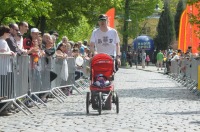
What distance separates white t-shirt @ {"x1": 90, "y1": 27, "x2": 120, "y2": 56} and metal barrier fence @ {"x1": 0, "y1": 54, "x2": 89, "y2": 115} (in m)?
1.41

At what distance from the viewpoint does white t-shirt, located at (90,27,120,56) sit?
15475 millimetres

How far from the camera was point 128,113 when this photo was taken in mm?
14203

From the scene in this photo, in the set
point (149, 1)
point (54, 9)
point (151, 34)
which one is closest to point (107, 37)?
point (54, 9)

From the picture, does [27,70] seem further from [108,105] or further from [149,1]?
[149,1]

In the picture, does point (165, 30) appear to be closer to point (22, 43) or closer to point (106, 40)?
point (22, 43)

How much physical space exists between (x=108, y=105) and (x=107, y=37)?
1.83 metres

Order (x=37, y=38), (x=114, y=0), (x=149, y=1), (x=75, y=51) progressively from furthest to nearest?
1. (x=149, y=1)
2. (x=114, y=0)
3. (x=75, y=51)
4. (x=37, y=38)

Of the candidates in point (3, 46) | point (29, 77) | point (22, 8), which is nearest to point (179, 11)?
point (22, 8)

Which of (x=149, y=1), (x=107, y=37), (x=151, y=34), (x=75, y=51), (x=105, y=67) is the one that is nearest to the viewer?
(x=105, y=67)

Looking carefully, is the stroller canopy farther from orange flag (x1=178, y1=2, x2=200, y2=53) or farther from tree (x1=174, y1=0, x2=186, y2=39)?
tree (x1=174, y1=0, x2=186, y2=39)

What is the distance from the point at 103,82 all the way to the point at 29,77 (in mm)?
1658

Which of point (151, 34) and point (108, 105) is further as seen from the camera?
point (151, 34)

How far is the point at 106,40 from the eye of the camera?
15.5m

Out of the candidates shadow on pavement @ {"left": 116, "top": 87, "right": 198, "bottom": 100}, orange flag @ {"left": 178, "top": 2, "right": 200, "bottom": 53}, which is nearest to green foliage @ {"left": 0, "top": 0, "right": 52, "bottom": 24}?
orange flag @ {"left": 178, "top": 2, "right": 200, "bottom": 53}
